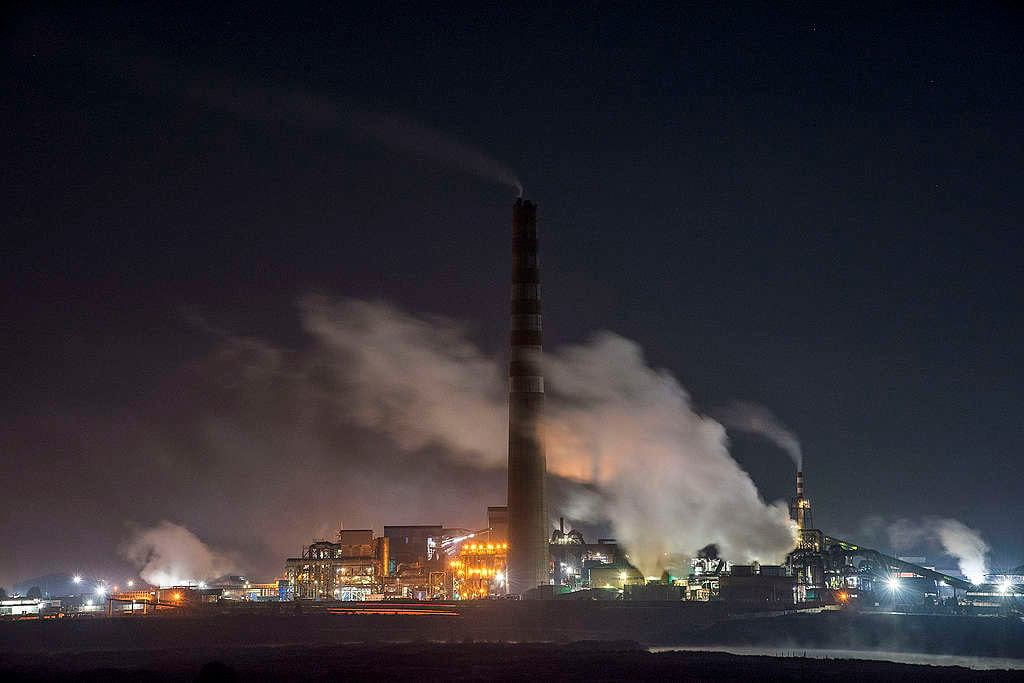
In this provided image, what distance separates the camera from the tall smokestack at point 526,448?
342ft

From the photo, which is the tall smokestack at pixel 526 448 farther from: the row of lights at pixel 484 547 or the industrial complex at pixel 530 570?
the row of lights at pixel 484 547

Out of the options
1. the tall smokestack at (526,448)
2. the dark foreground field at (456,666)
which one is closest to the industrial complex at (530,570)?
the tall smokestack at (526,448)

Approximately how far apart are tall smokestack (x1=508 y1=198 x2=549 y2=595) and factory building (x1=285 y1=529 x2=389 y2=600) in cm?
2348

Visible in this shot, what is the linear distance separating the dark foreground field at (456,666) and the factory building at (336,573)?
43.9m

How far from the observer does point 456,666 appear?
67.2 m

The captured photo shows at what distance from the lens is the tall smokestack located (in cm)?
10419

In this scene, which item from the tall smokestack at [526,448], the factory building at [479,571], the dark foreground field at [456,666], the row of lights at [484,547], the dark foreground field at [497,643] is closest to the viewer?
the dark foreground field at [456,666]

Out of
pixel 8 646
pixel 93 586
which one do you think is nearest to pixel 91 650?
pixel 8 646

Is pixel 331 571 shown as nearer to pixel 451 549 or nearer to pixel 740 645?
pixel 451 549

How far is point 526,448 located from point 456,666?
38.5 m

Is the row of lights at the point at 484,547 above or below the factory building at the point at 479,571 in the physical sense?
above

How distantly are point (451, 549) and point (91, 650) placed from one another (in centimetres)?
4684

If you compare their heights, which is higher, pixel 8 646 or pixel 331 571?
pixel 331 571

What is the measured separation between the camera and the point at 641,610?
331ft
